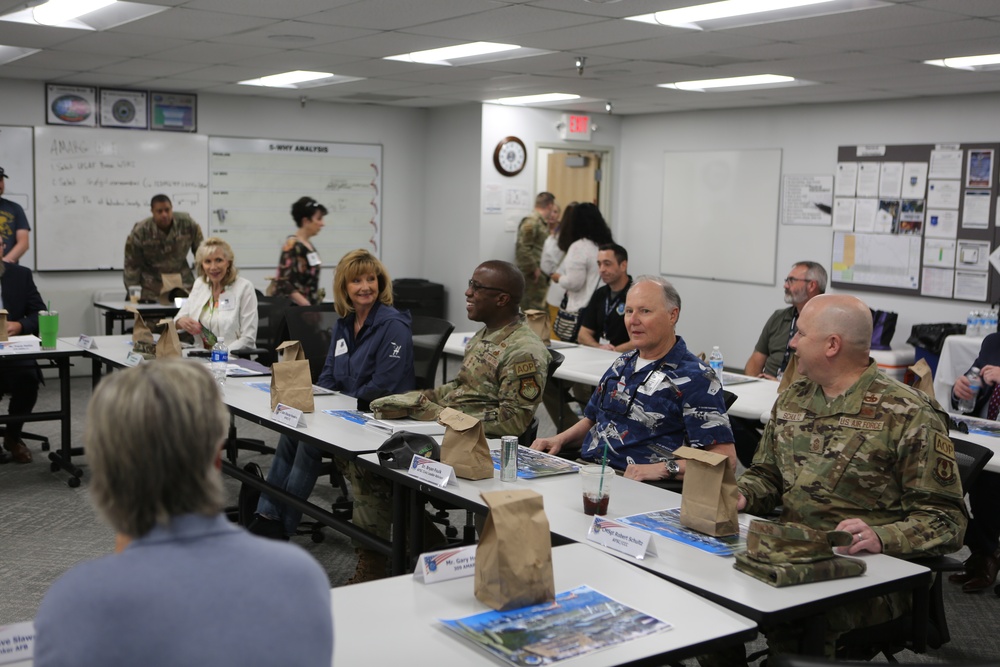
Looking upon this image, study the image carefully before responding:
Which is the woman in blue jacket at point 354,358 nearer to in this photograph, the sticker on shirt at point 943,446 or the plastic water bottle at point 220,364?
the plastic water bottle at point 220,364

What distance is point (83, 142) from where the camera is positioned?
26.7ft

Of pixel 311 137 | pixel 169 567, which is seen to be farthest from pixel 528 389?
pixel 311 137

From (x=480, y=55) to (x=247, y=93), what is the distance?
3.07 metres

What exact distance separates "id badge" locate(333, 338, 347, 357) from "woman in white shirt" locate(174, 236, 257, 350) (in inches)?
44.0

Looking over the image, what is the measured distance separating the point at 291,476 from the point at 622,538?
2.06 meters

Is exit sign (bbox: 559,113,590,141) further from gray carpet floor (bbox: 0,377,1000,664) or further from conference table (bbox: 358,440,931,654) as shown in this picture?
conference table (bbox: 358,440,931,654)

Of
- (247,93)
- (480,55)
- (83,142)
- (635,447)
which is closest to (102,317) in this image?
(83,142)

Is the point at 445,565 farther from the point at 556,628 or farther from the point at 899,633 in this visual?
the point at 899,633

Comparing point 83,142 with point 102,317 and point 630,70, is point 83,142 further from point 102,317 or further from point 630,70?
point 630,70

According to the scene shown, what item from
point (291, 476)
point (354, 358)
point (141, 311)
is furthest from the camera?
point (141, 311)

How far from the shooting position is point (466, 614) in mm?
1830

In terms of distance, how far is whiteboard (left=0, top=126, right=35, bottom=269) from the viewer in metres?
7.80

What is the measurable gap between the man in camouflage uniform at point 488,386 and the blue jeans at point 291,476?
0.42 m

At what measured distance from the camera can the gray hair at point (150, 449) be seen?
1.18 metres
